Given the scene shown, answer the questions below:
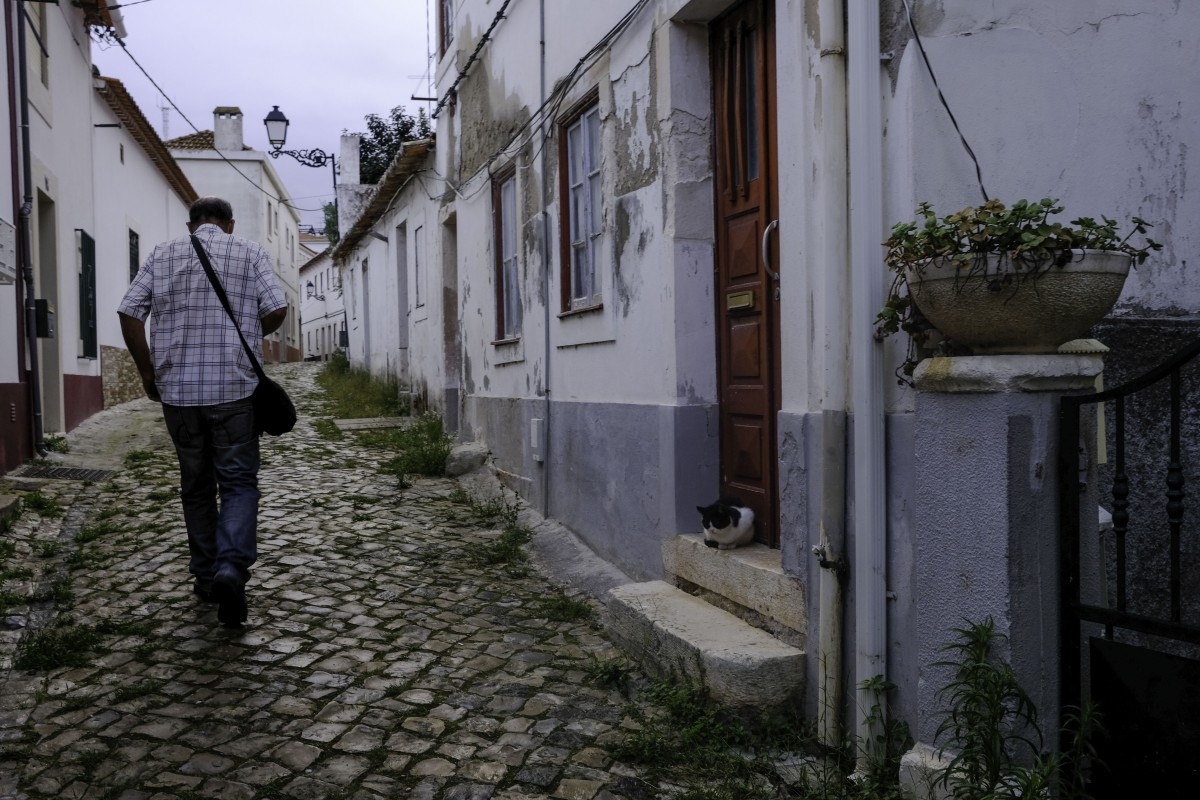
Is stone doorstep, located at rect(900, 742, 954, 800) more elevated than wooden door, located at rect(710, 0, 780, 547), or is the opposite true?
wooden door, located at rect(710, 0, 780, 547)

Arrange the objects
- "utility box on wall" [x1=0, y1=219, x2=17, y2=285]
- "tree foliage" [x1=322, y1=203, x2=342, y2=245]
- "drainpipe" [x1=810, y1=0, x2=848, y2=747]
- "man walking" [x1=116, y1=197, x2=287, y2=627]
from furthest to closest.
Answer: "tree foliage" [x1=322, y1=203, x2=342, y2=245] → "utility box on wall" [x1=0, y1=219, x2=17, y2=285] → "man walking" [x1=116, y1=197, x2=287, y2=627] → "drainpipe" [x1=810, y1=0, x2=848, y2=747]

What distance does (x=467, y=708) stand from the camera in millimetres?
3916

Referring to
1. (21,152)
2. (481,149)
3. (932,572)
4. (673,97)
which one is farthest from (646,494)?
(21,152)

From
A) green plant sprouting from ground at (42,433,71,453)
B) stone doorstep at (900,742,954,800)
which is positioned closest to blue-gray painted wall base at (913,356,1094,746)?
stone doorstep at (900,742,954,800)

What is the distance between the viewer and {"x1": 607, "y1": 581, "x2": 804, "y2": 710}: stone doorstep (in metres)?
3.63

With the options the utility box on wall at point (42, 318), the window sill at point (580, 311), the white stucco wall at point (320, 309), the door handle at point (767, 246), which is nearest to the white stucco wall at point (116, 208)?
the utility box on wall at point (42, 318)

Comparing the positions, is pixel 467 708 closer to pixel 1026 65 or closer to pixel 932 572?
pixel 932 572

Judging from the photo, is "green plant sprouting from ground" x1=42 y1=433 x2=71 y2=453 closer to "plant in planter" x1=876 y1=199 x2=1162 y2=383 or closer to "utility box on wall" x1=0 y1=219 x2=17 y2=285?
"utility box on wall" x1=0 y1=219 x2=17 y2=285

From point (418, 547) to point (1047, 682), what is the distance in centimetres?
446

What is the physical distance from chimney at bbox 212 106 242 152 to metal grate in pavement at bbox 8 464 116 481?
85.5ft

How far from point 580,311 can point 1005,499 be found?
382cm

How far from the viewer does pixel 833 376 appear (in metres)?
3.43

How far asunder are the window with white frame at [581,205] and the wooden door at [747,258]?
123cm

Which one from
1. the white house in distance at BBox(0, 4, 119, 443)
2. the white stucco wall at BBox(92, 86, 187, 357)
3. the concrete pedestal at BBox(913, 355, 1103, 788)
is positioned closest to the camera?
the concrete pedestal at BBox(913, 355, 1103, 788)
